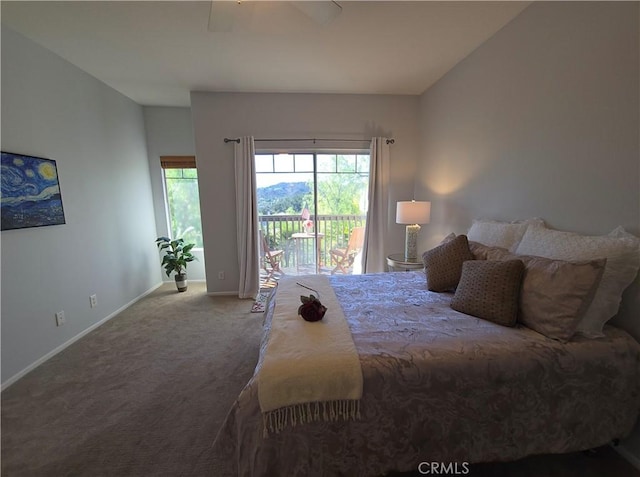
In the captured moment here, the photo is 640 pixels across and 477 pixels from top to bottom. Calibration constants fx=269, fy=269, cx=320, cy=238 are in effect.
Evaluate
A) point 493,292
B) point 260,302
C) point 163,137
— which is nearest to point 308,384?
point 493,292

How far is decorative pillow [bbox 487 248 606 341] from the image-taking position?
1228mm

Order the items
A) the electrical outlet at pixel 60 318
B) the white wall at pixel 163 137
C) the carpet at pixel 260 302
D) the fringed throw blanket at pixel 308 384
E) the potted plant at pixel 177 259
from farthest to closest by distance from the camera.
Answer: the white wall at pixel 163 137 < the potted plant at pixel 177 259 < the carpet at pixel 260 302 < the electrical outlet at pixel 60 318 < the fringed throw blanket at pixel 308 384

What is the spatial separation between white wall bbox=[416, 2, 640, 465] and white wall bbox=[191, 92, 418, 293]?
0.85 meters

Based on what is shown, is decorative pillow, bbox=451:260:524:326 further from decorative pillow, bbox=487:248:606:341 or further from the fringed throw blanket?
the fringed throw blanket

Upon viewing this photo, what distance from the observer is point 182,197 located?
13.6ft

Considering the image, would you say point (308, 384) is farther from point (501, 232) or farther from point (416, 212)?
point (416, 212)

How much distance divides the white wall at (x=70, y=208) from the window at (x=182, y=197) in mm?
399

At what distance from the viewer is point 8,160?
6.40ft

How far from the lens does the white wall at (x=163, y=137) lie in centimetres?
388

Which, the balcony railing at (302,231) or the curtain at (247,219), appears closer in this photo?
the curtain at (247,219)

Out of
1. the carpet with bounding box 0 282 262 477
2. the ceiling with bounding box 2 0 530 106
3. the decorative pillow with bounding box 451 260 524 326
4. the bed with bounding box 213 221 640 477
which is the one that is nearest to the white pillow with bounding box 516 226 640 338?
the bed with bounding box 213 221 640 477

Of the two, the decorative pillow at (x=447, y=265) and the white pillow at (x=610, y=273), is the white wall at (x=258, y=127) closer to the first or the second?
the decorative pillow at (x=447, y=265)

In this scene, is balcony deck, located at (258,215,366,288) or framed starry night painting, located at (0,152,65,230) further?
balcony deck, located at (258,215,366,288)

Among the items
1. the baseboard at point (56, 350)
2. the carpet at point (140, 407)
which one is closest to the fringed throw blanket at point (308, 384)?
the carpet at point (140, 407)
